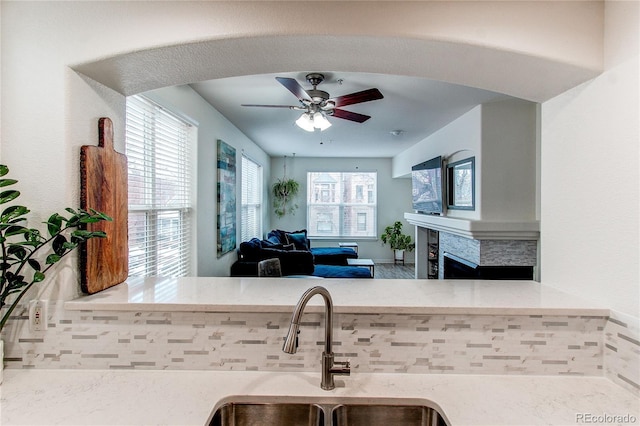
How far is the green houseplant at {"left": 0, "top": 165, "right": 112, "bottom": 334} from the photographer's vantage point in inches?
43.4

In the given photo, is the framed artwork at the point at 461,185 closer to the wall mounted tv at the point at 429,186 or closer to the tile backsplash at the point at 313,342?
the wall mounted tv at the point at 429,186

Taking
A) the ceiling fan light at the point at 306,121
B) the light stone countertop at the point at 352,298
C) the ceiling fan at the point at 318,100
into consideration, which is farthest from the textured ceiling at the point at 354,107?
the light stone countertop at the point at 352,298

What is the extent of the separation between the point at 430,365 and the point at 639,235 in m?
0.80

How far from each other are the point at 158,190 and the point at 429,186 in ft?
Answer: 11.9

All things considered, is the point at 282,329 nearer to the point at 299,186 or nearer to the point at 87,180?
the point at 87,180

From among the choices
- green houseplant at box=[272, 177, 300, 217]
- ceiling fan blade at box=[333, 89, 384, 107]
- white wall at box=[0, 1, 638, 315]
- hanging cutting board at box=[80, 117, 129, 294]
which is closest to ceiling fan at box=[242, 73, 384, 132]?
ceiling fan blade at box=[333, 89, 384, 107]

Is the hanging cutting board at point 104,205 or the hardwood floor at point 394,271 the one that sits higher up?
the hanging cutting board at point 104,205

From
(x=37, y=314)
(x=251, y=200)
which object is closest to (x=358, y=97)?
(x=37, y=314)

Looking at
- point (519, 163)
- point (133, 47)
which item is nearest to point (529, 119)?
point (519, 163)

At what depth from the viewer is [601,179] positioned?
1191 millimetres

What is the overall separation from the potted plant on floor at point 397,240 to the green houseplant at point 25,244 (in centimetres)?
672

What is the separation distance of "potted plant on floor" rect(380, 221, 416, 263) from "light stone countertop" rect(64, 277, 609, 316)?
19.6 feet

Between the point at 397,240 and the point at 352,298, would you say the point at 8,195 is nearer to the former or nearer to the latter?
the point at 352,298

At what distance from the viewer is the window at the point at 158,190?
2271 mm
